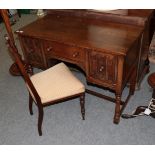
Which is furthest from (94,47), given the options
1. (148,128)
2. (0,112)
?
(0,112)

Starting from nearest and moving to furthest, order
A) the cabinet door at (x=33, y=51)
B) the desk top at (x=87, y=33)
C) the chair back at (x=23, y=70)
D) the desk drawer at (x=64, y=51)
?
the chair back at (x=23, y=70) < the desk top at (x=87, y=33) < the desk drawer at (x=64, y=51) < the cabinet door at (x=33, y=51)

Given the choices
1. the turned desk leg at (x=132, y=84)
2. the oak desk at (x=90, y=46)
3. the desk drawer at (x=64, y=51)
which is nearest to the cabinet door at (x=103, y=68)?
the oak desk at (x=90, y=46)

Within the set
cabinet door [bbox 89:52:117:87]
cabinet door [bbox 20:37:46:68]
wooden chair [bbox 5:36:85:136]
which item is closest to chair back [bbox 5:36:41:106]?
wooden chair [bbox 5:36:85:136]

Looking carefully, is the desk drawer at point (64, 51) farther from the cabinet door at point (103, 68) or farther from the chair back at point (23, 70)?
the chair back at point (23, 70)

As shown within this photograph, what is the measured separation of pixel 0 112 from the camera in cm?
246

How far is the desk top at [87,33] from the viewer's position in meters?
1.80

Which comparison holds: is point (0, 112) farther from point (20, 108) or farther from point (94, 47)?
point (94, 47)

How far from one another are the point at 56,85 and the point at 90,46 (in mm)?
512

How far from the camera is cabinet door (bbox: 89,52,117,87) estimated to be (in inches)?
71.3

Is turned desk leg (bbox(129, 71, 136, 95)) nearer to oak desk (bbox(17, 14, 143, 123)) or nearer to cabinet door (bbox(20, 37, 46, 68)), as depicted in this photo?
oak desk (bbox(17, 14, 143, 123))

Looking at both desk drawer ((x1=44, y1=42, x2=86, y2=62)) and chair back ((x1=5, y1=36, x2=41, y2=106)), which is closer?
chair back ((x1=5, y1=36, x2=41, y2=106))

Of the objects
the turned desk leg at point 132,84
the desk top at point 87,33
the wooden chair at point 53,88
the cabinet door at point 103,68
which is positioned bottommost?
the turned desk leg at point 132,84

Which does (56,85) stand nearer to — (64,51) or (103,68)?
(64,51)
